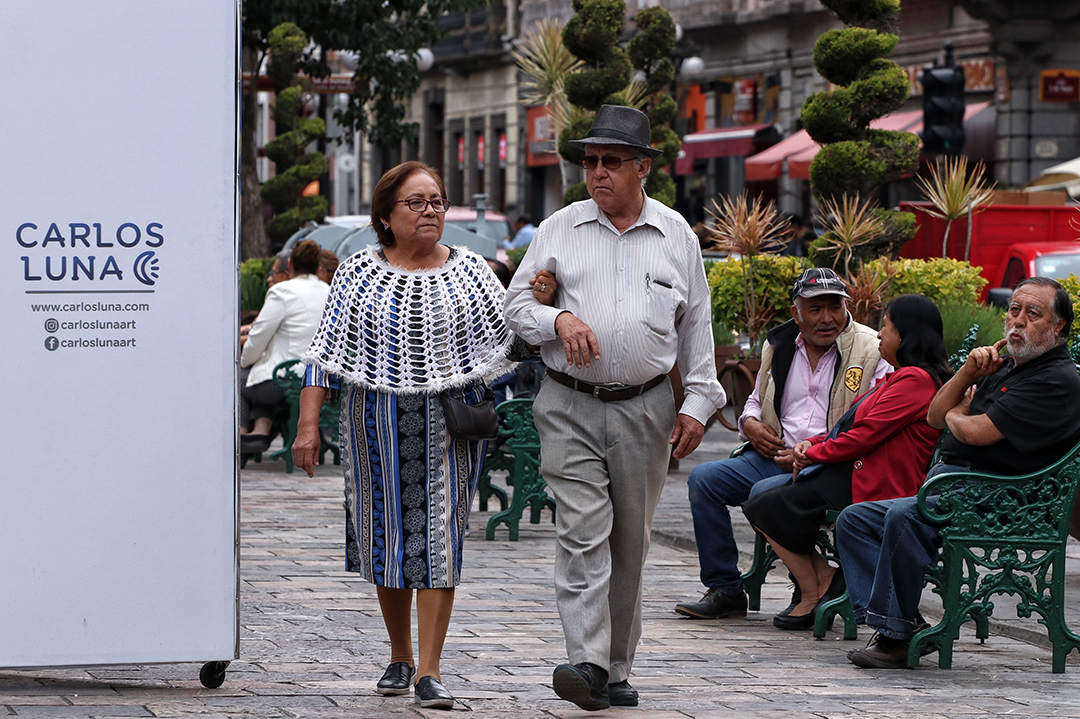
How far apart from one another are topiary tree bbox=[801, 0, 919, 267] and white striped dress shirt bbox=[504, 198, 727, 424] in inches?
266

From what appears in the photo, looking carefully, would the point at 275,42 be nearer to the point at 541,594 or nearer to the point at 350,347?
the point at 541,594

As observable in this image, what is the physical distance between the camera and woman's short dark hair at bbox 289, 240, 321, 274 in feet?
44.7

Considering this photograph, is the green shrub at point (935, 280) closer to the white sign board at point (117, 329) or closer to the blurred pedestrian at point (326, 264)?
the blurred pedestrian at point (326, 264)

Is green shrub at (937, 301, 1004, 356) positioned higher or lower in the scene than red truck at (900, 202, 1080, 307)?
higher

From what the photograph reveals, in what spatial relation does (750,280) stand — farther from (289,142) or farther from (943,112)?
(289,142)

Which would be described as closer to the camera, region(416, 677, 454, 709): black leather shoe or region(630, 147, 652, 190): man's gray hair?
region(416, 677, 454, 709): black leather shoe

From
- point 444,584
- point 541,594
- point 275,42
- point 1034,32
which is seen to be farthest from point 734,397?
point 1034,32

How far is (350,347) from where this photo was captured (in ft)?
20.6

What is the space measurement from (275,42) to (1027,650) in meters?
17.8

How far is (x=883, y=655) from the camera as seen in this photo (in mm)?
7074

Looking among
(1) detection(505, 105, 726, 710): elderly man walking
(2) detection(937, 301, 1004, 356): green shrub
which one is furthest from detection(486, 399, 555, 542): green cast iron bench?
(1) detection(505, 105, 726, 710): elderly man walking

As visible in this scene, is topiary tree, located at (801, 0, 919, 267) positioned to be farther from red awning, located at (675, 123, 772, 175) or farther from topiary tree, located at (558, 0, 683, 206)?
red awning, located at (675, 123, 772, 175)

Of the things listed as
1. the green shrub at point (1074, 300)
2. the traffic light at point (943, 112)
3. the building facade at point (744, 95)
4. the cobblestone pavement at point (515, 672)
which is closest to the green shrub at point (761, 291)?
the green shrub at point (1074, 300)

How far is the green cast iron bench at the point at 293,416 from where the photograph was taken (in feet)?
44.3
